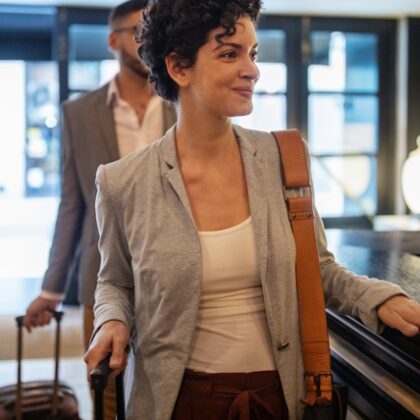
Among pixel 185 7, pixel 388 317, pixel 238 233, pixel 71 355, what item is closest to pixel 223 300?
pixel 238 233

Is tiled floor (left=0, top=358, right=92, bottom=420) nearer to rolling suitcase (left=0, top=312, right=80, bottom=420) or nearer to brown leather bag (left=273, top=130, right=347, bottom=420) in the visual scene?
rolling suitcase (left=0, top=312, right=80, bottom=420)

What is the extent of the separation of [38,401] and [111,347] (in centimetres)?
123

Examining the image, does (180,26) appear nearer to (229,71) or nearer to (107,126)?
(229,71)

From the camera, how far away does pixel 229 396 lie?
1343 mm

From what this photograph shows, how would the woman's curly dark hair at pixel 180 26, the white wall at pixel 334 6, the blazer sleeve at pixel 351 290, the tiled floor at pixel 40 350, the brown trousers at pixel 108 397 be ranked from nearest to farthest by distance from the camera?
the blazer sleeve at pixel 351 290
the woman's curly dark hair at pixel 180 26
the brown trousers at pixel 108 397
the tiled floor at pixel 40 350
the white wall at pixel 334 6

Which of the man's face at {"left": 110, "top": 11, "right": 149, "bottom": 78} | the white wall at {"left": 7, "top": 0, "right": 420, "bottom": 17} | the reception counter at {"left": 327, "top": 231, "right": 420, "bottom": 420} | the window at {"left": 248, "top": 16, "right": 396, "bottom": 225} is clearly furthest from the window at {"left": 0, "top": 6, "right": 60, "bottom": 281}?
the reception counter at {"left": 327, "top": 231, "right": 420, "bottom": 420}

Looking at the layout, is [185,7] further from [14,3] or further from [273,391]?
[14,3]

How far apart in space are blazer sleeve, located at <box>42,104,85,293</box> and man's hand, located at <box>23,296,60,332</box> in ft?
0.16

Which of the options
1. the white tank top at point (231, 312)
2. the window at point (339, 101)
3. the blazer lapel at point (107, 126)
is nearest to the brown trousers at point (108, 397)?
the blazer lapel at point (107, 126)

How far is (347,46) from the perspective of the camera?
24.5 ft

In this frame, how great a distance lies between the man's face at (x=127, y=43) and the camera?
230 cm

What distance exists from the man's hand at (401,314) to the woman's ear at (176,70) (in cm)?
62

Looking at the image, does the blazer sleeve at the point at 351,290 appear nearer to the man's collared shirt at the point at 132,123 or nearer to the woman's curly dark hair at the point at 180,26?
the woman's curly dark hair at the point at 180,26

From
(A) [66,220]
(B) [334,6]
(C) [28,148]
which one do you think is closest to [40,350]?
(A) [66,220]
